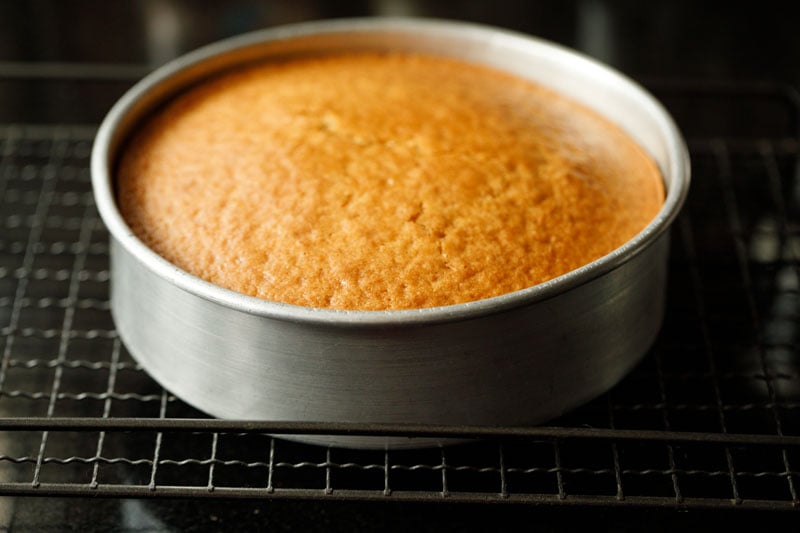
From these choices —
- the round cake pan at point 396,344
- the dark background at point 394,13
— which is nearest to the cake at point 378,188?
the round cake pan at point 396,344

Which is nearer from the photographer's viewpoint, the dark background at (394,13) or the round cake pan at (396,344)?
the round cake pan at (396,344)

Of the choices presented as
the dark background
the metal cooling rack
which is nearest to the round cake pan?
the metal cooling rack

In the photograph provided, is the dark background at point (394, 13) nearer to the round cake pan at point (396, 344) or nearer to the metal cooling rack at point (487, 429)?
the metal cooling rack at point (487, 429)

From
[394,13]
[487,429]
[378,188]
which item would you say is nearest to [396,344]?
[487,429]

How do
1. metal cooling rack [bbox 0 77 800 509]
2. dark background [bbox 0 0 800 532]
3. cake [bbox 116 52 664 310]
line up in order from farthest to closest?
dark background [bbox 0 0 800 532]
cake [bbox 116 52 664 310]
metal cooling rack [bbox 0 77 800 509]

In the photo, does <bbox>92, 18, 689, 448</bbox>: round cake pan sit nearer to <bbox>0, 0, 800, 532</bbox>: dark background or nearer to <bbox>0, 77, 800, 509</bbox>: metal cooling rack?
<bbox>0, 77, 800, 509</bbox>: metal cooling rack

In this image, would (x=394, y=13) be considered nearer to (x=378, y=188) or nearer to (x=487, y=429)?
(x=378, y=188)
